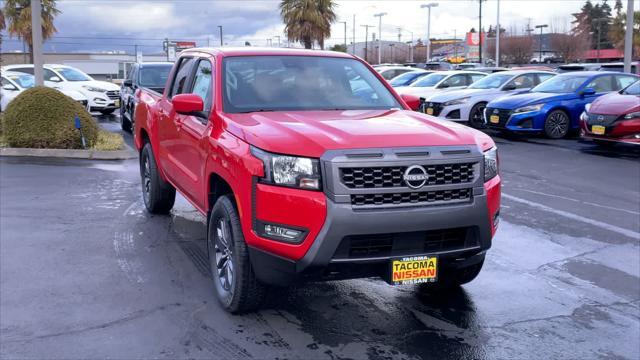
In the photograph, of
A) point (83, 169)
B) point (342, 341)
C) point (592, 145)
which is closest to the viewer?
point (342, 341)

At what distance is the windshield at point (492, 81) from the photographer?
58.9ft

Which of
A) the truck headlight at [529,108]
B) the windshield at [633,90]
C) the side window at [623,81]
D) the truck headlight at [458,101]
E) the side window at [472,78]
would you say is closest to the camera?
the windshield at [633,90]

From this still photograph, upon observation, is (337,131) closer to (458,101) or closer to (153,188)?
(153,188)

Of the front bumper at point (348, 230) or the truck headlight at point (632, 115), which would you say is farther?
the truck headlight at point (632, 115)

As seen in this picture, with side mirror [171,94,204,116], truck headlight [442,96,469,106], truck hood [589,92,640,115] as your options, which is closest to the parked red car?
truck hood [589,92,640,115]

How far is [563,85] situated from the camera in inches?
600

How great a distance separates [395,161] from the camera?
152 inches

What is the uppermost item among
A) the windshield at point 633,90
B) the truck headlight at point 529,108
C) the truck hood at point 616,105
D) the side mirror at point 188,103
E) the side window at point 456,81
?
the side window at point 456,81

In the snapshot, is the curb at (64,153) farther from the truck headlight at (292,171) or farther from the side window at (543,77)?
the side window at (543,77)

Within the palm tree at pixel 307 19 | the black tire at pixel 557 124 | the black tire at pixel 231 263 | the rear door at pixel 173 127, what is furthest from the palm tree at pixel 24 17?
the black tire at pixel 231 263

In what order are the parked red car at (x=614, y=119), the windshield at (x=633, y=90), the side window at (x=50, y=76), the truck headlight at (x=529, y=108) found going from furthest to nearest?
the side window at (x=50, y=76)
the truck headlight at (x=529, y=108)
the windshield at (x=633, y=90)
the parked red car at (x=614, y=119)

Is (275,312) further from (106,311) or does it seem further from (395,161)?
(395,161)

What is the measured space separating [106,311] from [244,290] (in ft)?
3.60

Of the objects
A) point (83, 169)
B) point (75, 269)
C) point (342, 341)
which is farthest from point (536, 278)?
point (83, 169)
